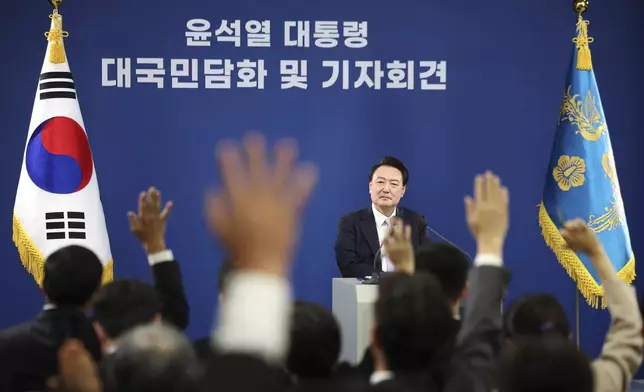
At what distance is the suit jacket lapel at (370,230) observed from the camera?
4.93 metres

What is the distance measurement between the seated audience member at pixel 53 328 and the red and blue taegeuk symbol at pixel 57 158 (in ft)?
9.35

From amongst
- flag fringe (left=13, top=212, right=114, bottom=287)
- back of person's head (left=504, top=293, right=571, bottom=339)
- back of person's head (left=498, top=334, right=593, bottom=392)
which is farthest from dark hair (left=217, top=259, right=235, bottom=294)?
flag fringe (left=13, top=212, right=114, bottom=287)

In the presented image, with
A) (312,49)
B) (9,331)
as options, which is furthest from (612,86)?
(9,331)

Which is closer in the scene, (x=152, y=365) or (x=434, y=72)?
(x=152, y=365)

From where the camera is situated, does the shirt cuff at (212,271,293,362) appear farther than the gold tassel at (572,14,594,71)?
No

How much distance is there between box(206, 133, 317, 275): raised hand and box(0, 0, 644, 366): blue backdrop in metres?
4.87

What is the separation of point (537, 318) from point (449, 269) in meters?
0.29

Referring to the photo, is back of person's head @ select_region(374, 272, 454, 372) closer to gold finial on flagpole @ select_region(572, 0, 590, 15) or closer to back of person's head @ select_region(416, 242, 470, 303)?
back of person's head @ select_region(416, 242, 470, 303)

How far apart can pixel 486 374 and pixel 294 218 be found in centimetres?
86

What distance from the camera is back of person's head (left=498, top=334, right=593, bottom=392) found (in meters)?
1.42

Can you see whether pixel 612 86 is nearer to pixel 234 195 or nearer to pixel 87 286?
pixel 87 286

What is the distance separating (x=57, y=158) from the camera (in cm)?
536

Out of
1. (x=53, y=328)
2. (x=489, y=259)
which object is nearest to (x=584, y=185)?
(x=489, y=259)

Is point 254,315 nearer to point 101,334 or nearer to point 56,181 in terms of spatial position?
point 101,334
